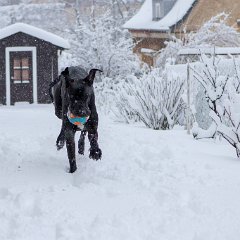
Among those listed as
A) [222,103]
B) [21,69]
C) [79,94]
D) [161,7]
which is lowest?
[21,69]

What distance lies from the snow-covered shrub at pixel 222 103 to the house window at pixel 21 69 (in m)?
12.9

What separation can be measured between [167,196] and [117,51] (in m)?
19.2

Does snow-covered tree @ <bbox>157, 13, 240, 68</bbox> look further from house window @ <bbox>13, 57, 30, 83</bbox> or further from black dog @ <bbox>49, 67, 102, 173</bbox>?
black dog @ <bbox>49, 67, 102, 173</bbox>

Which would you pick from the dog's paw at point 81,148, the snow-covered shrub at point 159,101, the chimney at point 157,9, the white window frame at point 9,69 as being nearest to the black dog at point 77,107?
the dog's paw at point 81,148

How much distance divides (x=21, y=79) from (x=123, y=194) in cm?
1688

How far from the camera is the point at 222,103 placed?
25.8 ft

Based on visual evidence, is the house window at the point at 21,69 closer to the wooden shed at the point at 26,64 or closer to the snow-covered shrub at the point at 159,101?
the wooden shed at the point at 26,64

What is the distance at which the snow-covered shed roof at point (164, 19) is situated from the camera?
1057 inches

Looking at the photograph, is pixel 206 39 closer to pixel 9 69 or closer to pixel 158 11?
pixel 158 11

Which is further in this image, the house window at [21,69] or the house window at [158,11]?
the house window at [158,11]

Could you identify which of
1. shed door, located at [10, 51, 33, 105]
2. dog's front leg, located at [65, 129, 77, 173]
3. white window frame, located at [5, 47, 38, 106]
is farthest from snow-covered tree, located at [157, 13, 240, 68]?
dog's front leg, located at [65, 129, 77, 173]

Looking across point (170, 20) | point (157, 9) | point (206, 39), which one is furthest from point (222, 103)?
point (157, 9)

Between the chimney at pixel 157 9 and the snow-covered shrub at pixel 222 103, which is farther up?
the chimney at pixel 157 9

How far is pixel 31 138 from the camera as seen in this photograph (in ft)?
27.6
